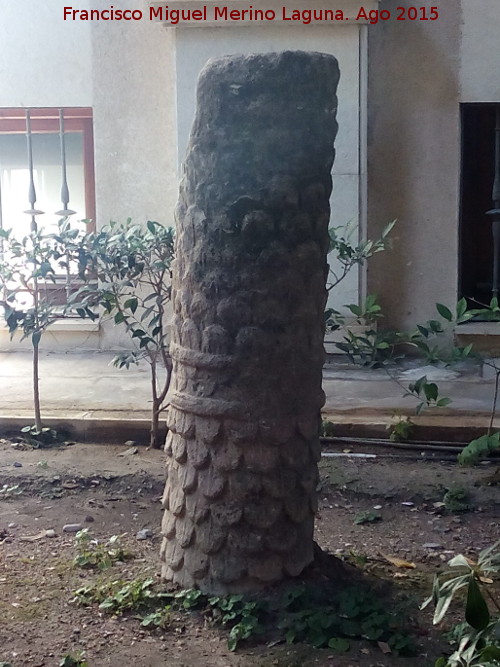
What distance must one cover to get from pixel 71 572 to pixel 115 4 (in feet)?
15.3

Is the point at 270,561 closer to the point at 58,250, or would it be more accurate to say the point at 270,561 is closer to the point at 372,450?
the point at 372,450

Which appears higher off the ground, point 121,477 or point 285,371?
point 285,371

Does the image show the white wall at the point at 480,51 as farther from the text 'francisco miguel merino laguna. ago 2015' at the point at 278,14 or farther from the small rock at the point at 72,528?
the small rock at the point at 72,528

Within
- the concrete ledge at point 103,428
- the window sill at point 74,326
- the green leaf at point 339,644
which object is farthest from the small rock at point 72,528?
the window sill at point 74,326

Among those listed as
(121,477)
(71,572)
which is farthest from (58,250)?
(71,572)

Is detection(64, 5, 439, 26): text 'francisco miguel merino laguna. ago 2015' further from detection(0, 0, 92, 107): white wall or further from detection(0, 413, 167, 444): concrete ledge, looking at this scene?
detection(0, 413, 167, 444): concrete ledge

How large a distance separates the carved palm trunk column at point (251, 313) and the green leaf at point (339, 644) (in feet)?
1.05

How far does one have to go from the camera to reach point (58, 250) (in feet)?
14.4

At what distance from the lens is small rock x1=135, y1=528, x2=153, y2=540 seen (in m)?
3.51

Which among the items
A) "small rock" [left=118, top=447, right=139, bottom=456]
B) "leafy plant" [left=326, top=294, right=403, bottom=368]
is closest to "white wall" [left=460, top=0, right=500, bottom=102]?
"leafy plant" [left=326, top=294, right=403, bottom=368]

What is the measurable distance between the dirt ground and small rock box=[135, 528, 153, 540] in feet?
0.06

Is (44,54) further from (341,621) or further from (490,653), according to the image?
(490,653)

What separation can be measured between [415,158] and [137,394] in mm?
2656

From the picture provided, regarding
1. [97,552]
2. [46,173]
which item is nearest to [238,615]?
[97,552]
